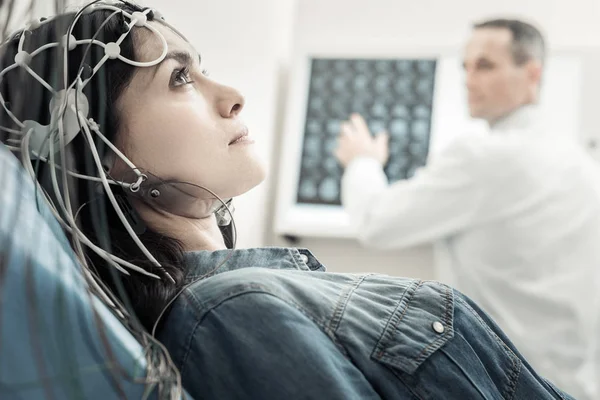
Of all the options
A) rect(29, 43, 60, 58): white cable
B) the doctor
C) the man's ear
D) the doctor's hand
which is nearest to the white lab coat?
the doctor

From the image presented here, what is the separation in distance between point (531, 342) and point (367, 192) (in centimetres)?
58

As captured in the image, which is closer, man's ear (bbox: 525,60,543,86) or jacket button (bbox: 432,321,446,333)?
jacket button (bbox: 432,321,446,333)

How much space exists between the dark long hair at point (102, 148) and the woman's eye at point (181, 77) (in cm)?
7

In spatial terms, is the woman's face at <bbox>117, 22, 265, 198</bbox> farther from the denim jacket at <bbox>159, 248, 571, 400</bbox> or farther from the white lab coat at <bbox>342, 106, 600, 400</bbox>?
the white lab coat at <bbox>342, 106, 600, 400</bbox>

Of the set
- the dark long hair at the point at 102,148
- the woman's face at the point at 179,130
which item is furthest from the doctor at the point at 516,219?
the dark long hair at the point at 102,148

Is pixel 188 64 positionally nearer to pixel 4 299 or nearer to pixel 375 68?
pixel 4 299

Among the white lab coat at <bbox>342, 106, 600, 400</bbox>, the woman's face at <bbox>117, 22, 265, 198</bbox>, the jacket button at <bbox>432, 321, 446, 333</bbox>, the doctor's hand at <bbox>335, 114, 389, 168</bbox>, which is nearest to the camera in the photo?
the jacket button at <bbox>432, 321, 446, 333</bbox>


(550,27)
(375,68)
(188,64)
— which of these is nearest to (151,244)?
(188,64)

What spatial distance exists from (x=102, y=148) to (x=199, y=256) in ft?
0.64

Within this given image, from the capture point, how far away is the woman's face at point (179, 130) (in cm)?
102

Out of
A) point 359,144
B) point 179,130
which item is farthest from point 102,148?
point 359,144

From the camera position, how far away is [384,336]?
31.9 inches

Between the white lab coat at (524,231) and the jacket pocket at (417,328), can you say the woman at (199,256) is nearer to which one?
the jacket pocket at (417,328)

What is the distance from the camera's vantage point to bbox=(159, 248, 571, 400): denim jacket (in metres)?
0.70
